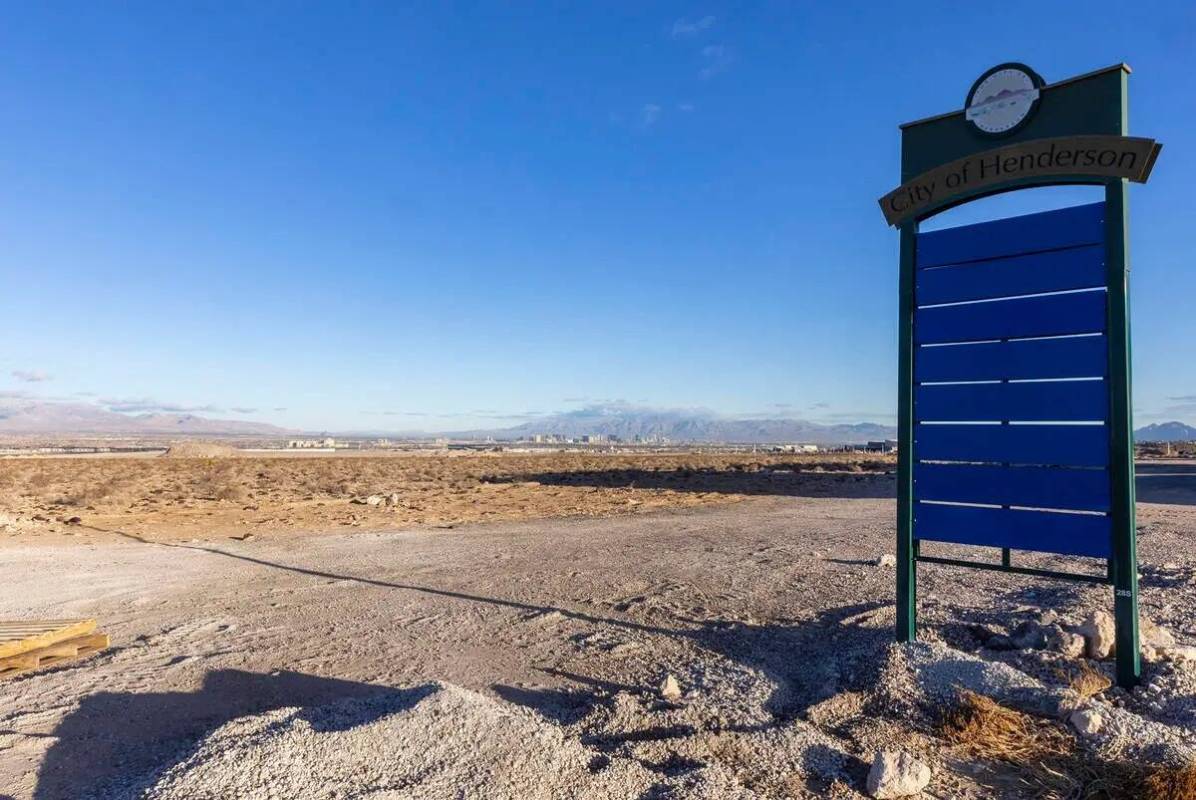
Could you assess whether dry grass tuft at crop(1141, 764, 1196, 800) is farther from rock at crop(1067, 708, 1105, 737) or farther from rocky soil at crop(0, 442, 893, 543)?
rocky soil at crop(0, 442, 893, 543)

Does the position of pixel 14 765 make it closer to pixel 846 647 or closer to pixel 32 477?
pixel 846 647

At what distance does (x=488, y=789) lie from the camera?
3.65 meters

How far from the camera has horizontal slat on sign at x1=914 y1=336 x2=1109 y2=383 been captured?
17.8 ft

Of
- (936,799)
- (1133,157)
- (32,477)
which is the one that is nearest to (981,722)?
(936,799)

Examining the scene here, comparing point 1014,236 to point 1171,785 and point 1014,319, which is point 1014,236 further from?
point 1171,785

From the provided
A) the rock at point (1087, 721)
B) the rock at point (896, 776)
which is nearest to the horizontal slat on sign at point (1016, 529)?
the rock at point (1087, 721)

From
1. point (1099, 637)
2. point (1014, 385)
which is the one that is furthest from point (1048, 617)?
point (1014, 385)

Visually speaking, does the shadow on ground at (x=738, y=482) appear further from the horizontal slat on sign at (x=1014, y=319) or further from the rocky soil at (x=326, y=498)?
the horizontal slat on sign at (x=1014, y=319)

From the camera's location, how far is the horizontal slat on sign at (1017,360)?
5418 mm

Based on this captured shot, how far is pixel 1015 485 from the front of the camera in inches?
228

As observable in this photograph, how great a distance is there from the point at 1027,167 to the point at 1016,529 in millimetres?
2724

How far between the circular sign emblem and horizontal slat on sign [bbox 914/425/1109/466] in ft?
7.55

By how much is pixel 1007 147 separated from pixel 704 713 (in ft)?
15.5

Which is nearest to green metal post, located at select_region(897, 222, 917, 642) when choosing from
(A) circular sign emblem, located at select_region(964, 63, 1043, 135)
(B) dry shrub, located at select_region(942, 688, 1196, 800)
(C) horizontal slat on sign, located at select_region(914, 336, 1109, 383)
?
(C) horizontal slat on sign, located at select_region(914, 336, 1109, 383)
